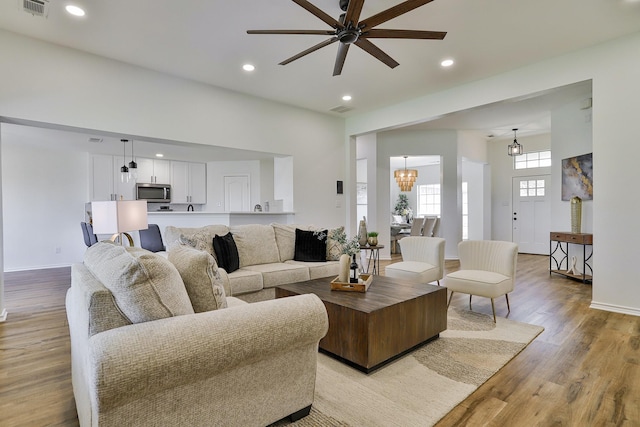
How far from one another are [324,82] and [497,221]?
6197 millimetres

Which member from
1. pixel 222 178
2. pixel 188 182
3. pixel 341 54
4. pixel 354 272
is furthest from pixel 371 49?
pixel 188 182

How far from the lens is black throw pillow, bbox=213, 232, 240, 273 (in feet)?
11.3

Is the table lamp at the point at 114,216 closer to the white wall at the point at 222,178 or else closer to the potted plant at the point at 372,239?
the potted plant at the point at 372,239

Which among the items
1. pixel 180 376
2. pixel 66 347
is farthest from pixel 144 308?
pixel 66 347

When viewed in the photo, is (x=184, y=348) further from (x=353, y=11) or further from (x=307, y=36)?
(x=307, y=36)

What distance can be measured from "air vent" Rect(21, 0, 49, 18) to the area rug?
3555 millimetres

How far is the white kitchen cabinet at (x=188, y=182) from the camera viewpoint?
8.08 meters

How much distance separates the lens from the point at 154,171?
7809 mm

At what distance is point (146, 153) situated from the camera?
23.7 ft

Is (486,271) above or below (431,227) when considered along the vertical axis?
below

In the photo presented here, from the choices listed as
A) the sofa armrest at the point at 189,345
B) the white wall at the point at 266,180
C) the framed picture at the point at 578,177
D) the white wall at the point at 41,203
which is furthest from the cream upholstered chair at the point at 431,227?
the white wall at the point at 41,203

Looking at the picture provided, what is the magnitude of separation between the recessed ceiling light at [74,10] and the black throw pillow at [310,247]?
3024 mm

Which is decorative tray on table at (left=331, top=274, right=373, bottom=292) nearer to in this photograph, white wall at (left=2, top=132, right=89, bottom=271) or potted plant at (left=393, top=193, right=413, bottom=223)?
white wall at (left=2, top=132, right=89, bottom=271)

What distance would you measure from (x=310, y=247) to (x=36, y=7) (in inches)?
132
